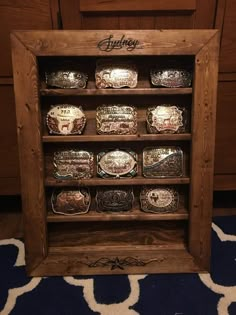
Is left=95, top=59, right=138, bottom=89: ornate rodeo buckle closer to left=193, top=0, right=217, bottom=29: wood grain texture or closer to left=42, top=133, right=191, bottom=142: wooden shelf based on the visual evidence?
left=42, top=133, right=191, bottom=142: wooden shelf

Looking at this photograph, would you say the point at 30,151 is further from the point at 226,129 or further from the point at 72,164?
the point at 226,129

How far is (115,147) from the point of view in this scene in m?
1.11

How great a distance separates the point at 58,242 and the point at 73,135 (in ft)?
1.37

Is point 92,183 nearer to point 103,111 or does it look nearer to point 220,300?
point 103,111

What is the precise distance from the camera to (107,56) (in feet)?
3.26

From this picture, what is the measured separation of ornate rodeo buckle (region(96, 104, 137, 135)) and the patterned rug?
505 mm

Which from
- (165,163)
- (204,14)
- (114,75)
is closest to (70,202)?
(165,163)

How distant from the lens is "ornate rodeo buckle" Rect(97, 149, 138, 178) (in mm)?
1084

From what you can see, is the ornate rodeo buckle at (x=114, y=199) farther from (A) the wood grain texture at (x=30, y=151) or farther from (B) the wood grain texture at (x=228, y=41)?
(B) the wood grain texture at (x=228, y=41)

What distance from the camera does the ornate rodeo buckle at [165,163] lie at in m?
1.09

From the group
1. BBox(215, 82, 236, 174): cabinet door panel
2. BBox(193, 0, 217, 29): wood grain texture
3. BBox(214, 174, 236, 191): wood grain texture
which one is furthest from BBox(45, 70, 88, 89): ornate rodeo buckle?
BBox(214, 174, 236, 191): wood grain texture

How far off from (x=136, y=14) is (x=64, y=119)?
1.65 feet

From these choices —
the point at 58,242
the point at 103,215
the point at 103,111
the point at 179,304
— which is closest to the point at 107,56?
the point at 103,111

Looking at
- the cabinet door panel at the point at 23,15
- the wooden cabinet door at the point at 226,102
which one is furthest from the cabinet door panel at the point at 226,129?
the cabinet door panel at the point at 23,15
